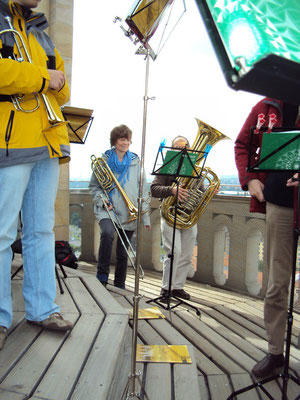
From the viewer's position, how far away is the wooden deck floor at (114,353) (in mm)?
1550

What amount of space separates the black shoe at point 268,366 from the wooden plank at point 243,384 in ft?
0.19

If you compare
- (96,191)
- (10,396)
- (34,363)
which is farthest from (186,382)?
(96,191)

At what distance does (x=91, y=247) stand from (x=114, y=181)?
1.86 metres

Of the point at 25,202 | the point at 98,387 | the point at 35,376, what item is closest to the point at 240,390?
the point at 98,387

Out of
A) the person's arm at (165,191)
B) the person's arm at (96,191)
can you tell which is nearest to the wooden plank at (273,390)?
the person's arm at (165,191)

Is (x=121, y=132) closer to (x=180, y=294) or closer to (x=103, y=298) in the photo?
(x=180, y=294)

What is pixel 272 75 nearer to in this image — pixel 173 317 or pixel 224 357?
pixel 224 357

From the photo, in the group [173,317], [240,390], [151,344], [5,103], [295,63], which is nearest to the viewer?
[295,63]

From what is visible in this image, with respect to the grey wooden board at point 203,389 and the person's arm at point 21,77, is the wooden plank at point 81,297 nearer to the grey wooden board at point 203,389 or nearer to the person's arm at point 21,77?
the grey wooden board at point 203,389

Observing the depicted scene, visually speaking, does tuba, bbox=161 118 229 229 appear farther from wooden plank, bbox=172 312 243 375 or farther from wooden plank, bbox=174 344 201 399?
wooden plank, bbox=174 344 201 399

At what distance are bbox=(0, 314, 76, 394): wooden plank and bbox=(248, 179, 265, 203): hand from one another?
131 centimetres

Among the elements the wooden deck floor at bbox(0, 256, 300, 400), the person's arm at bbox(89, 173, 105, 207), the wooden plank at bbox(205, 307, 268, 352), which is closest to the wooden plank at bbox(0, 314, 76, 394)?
the wooden deck floor at bbox(0, 256, 300, 400)

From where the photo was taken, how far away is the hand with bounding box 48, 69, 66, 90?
71.8 inches

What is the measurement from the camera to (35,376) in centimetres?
155
